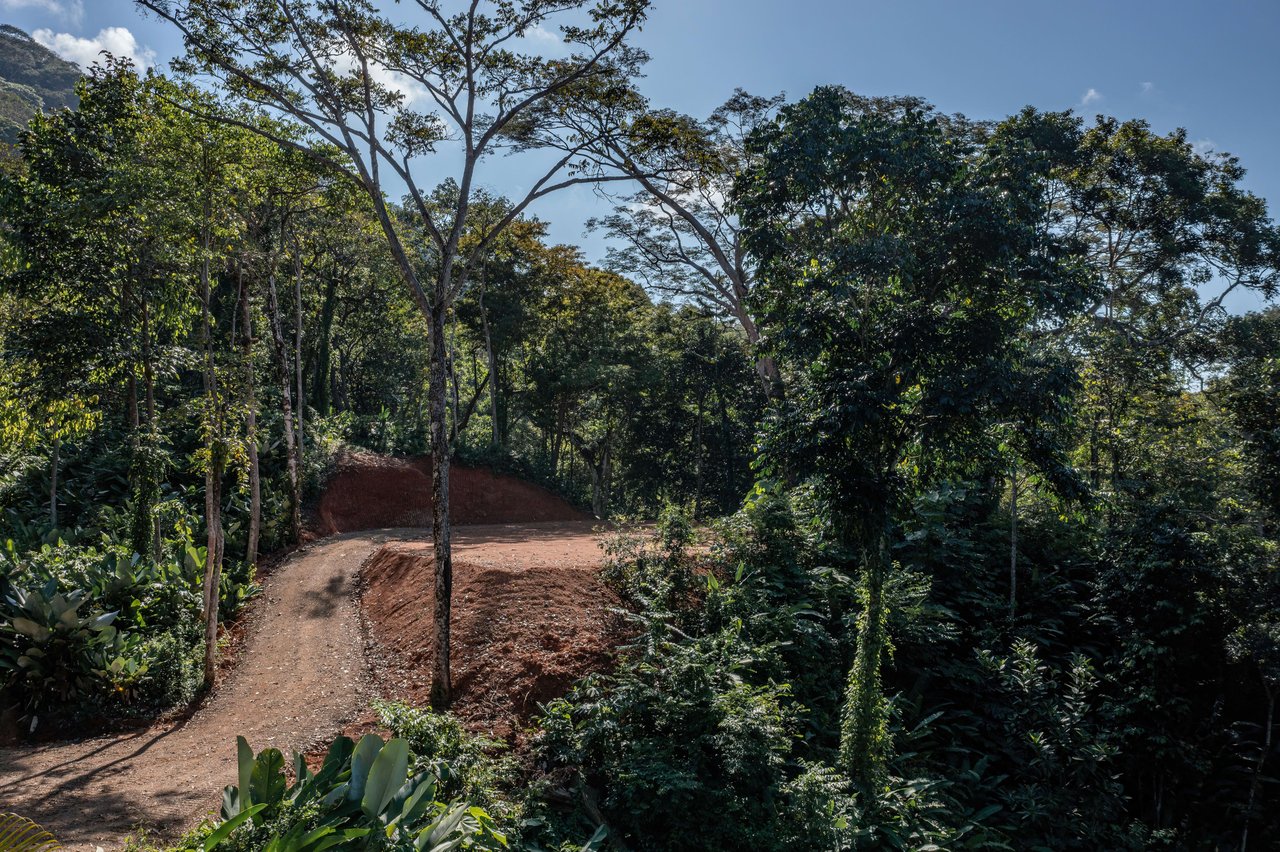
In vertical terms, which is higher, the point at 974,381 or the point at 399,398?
the point at 399,398

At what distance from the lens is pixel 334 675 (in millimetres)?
10539

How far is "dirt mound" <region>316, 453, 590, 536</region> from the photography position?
20859 millimetres

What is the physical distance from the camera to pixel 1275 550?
9.56m

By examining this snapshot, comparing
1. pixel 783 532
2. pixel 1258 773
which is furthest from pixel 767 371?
pixel 1258 773

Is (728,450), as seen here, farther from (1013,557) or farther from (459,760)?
(459,760)

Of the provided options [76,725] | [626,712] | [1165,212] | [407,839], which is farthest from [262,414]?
[1165,212]

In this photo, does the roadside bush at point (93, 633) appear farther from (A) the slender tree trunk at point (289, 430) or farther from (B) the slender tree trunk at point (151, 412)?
(A) the slender tree trunk at point (289, 430)

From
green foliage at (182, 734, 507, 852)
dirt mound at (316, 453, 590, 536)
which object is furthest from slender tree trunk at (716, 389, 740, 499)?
green foliage at (182, 734, 507, 852)

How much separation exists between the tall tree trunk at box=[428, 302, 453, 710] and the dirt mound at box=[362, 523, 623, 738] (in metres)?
0.37

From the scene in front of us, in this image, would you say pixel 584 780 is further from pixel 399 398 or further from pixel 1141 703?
pixel 399 398

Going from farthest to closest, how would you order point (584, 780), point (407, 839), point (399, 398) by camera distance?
point (399, 398), point (584, 780), point (407, 839)

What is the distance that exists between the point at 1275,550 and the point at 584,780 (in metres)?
9.23

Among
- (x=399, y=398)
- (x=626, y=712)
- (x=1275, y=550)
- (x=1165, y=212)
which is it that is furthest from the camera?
(x=399, y=398)

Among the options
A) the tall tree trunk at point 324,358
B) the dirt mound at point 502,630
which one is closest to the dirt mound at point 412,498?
the tall tree trunk at point 324,358
